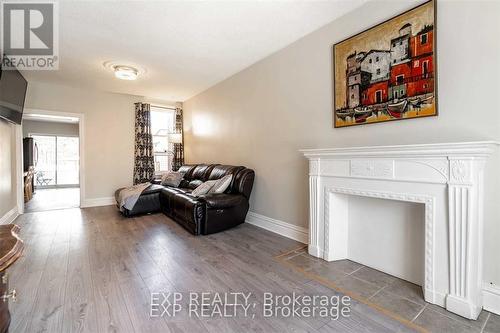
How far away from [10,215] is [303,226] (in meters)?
5.01

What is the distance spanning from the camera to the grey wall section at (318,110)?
1.67 metres

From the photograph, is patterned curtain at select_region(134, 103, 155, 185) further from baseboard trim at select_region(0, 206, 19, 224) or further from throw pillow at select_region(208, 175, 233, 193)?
throw pillow at select_region(208, 175, 233, 193)

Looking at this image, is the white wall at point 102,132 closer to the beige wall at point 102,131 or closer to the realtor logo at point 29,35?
the beige wall at point 102,131

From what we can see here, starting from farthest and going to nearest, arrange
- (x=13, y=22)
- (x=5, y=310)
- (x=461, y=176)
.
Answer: (x=13, y=22), (x=461, y=176), (x=5, y=310)

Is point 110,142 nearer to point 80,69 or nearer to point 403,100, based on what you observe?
point 80,69

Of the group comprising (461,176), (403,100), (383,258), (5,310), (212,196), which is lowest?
(383,258)

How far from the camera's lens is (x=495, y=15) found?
1627mm

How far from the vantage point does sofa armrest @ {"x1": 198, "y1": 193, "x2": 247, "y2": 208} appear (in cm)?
324

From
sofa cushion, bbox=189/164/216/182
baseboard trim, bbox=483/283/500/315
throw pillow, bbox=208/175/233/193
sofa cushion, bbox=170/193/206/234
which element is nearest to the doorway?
sofa cushion, bbox=189/164/216/182

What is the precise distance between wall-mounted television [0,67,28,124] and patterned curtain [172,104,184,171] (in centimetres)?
312

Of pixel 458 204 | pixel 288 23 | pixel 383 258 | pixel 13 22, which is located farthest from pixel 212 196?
pixel 13 22

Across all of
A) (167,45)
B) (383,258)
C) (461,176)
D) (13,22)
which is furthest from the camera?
(167,45)

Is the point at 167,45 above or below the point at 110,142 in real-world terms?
above

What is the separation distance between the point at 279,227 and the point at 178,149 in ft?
13.7
